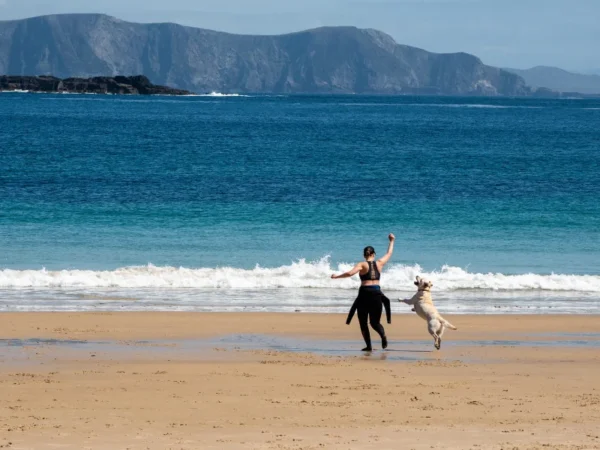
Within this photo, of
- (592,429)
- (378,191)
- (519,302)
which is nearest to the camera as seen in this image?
(592,429)

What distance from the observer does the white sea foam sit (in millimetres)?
20109

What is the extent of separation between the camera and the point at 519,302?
18.6 meters

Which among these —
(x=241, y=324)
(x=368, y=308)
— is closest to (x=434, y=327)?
(x=368, y=308)

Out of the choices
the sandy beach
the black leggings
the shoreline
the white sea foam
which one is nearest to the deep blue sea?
the white sea foam

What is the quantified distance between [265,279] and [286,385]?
1006 centimetres

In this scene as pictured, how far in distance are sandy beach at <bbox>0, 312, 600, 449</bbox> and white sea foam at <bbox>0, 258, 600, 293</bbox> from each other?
442 cm

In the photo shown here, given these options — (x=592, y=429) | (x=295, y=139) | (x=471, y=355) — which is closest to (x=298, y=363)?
(x=471, y=355)

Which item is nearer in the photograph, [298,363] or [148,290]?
[298,363]

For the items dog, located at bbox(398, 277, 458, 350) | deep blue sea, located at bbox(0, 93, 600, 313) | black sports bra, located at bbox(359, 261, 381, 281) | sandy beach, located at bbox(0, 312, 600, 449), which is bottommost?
deep blue sea, located at bbox(0, 93, 600, 313)

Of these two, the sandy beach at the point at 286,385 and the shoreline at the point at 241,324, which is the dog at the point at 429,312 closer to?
the sandy beach at the point at 286,385

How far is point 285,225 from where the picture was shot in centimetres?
2902

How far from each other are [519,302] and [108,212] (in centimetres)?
1576

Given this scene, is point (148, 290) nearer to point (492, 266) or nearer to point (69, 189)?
point (492, 266)

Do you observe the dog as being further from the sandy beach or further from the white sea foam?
the white sea foam
